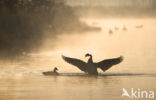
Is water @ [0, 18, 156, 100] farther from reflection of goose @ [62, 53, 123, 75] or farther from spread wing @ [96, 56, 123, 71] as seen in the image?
spread wing @ [96, 56, 123, 71]

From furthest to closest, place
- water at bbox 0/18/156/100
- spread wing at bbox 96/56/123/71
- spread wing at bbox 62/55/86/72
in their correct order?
spread wing at bbox 62/55/86/72 → spread wing at bbox 96/56/123/71 → water at bbox 0/18/156/100

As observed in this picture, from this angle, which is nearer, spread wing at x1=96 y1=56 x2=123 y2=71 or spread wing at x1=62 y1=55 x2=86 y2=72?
spread wing at x1=96 y1=56 x2=123 y2=71

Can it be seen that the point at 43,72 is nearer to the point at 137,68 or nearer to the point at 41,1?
the point at 137,68

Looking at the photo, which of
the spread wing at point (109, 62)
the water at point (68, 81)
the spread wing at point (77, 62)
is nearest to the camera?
the water at point (68, 81)

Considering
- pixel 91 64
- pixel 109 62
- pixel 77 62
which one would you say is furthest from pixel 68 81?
pixel 109 62

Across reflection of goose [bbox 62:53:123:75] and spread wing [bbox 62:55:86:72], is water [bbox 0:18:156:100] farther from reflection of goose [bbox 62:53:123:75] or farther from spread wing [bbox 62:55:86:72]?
spread wing [bbox 62:55:86:72]

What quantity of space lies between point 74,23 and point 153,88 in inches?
2121

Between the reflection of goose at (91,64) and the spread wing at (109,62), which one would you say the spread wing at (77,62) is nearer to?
the reflection of goose at (91,64)

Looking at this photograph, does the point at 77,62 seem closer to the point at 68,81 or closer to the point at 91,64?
the point at 91,64

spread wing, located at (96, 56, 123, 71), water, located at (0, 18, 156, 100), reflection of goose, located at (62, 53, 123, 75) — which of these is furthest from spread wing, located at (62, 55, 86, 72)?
spread wing, located at (96, 56, 123, 71)

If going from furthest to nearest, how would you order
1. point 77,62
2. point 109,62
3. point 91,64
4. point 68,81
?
point 91,64 < point 77,62 < point 109,62 < point 68,81

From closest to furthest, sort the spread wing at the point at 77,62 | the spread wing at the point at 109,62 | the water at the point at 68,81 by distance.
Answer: the water at the point at 68,81, the spread wing at the point at 109,62, the spread wing at the point at 77,62

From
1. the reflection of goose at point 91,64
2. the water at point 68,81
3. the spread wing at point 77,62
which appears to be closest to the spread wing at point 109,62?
the reflection of goose at point 91,64

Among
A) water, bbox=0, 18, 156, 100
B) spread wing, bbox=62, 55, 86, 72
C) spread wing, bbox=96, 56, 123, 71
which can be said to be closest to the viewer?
water, bbox=0, 18, 156, 100
